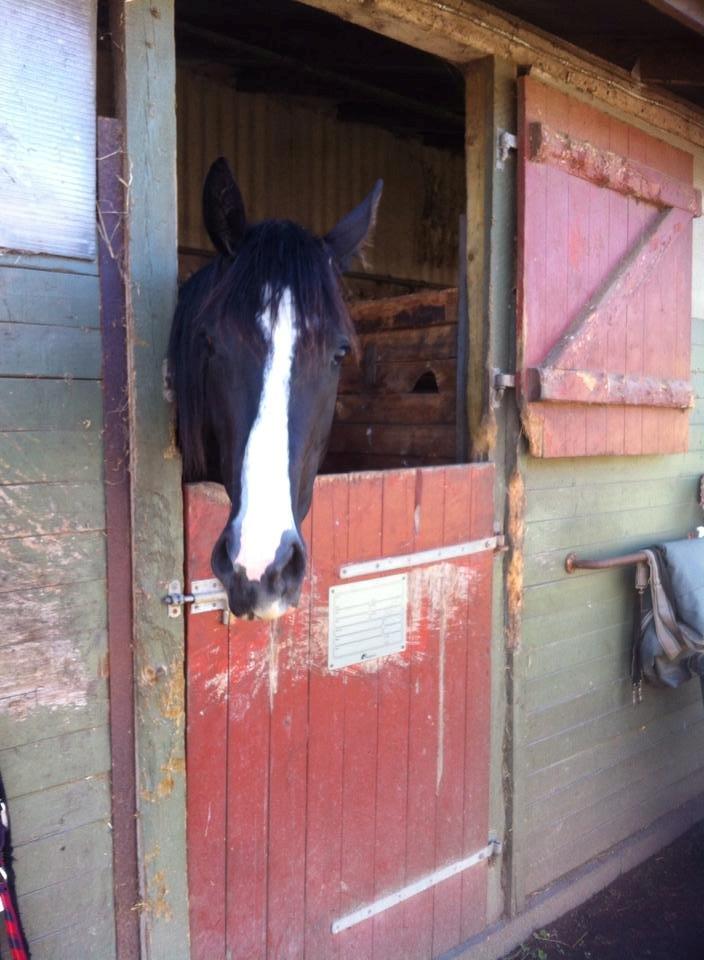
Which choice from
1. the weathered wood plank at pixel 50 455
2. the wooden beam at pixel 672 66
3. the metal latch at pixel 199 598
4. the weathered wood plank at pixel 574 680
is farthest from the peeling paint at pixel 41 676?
the wooden beam at pixel 672 66

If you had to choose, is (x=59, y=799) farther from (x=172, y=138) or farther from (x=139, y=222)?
(x=172, y=138)

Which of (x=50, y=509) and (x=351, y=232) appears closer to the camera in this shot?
(x=50, y=509)

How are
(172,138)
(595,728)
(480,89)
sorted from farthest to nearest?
(595,728)
(480,89)
(172,138)

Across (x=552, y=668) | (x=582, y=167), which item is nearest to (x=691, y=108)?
(x=582, y=167)

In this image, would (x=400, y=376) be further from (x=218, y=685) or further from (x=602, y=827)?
(x=602, y=827)

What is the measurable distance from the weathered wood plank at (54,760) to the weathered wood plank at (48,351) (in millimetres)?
788

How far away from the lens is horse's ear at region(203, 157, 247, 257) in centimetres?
165

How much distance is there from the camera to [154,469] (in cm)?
171

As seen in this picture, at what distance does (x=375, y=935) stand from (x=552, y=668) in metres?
1.14

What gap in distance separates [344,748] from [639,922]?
5.66ft

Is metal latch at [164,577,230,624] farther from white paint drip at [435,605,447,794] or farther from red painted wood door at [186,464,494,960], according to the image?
white paint drip at [435,605,447,794]

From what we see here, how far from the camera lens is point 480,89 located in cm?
253

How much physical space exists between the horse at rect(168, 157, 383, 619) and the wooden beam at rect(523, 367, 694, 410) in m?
0.99

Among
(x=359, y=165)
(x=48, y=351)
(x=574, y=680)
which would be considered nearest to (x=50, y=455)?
(x=48, y=351)
